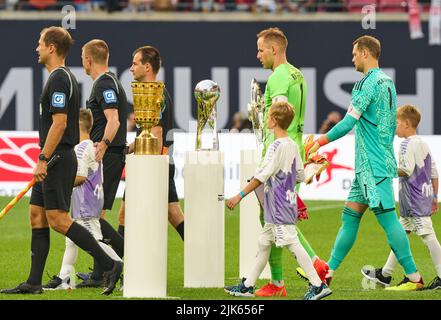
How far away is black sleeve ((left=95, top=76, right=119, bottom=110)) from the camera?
1177 centimetres

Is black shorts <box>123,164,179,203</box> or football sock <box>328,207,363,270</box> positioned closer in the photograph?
football sock <box>328,207,363,270</box>

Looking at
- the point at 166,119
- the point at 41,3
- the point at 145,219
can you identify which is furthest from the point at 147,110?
the point at 41,3

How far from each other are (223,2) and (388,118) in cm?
1697

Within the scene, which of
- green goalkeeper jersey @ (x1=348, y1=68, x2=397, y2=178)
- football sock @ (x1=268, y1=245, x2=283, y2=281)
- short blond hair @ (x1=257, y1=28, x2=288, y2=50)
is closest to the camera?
football sock @ (x1=268, y1=245, x2=283, y2=281)

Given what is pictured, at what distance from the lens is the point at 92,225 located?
37.4 feet

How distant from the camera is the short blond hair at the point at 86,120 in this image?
11680 millimetres

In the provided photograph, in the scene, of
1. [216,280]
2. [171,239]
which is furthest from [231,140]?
[216,280]

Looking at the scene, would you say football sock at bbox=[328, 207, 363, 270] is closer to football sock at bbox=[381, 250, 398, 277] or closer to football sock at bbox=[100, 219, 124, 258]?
football sock at bbox=[381, 250, 398, 277]

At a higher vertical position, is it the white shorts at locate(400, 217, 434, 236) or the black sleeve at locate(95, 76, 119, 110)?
the black sleeve at locate(95, 76, 119, 110)

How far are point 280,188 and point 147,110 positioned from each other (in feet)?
4.02

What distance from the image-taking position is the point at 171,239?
1689cm

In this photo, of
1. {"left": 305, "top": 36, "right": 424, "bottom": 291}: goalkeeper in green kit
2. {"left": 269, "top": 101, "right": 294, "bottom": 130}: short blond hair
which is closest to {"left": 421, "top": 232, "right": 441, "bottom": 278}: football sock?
{"left": 305, "top": 36, "right": 424, "bottom": 291}: goalkeeper in green kit

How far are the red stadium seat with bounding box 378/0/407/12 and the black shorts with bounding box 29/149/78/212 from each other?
58.5 feet

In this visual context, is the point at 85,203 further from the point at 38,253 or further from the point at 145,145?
the point at 145,145
